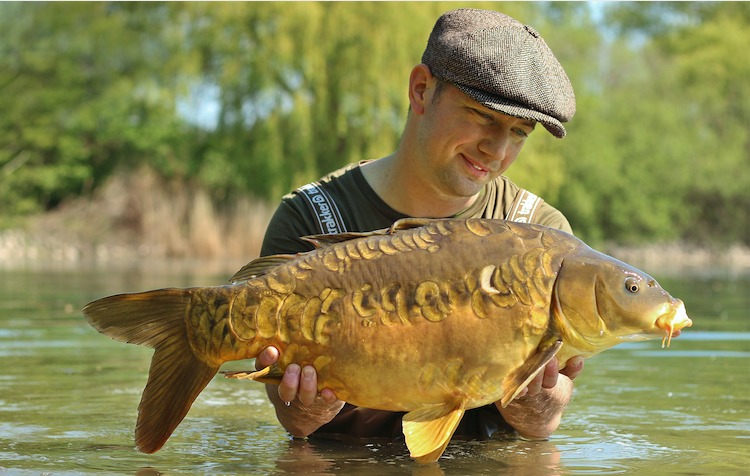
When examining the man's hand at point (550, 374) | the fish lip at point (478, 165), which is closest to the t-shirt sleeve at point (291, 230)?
the fish lip at point (478, 165)

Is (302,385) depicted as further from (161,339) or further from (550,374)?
(550,374)

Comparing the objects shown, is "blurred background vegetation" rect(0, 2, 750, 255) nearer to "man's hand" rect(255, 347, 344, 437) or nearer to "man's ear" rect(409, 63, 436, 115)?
"man's ear" rect(409, 63, 436, 115)

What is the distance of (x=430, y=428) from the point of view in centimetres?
333

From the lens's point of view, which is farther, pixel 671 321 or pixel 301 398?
pixel 301 398

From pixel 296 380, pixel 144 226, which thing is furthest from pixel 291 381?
pixel 144 226

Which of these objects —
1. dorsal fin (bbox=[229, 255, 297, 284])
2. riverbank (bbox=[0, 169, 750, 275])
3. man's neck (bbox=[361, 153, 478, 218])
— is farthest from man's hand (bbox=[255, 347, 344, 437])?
riverbank (bbox=[0, 169, 750, 275])

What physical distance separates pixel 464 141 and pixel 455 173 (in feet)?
0.44

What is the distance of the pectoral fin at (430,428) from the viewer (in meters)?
3.30

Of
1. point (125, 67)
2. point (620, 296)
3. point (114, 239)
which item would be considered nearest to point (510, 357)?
point (620, 296)

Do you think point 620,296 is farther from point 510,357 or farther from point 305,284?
point 305,284

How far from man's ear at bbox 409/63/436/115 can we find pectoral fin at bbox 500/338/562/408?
1.19m

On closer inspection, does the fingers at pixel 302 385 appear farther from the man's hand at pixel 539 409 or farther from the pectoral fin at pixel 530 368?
the man's hand at pixel 539 409

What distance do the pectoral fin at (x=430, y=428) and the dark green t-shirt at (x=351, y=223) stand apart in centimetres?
87

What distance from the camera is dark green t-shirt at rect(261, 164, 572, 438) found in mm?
4273
